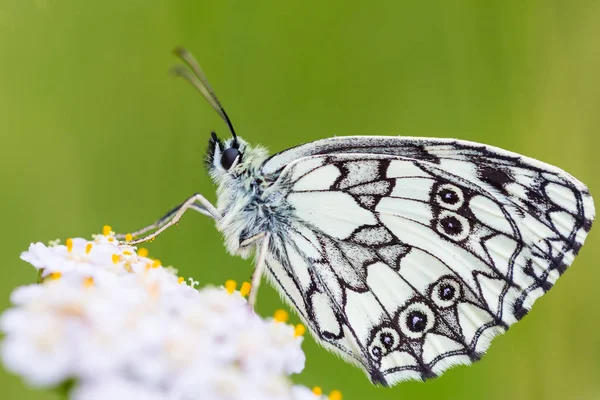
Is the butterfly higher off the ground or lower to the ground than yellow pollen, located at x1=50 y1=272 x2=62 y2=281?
higher

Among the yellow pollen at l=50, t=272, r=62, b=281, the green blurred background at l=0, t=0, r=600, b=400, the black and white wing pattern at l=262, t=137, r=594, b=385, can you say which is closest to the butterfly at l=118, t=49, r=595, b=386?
the black and white wing pattern at l=262, t=137, r=594, b=385

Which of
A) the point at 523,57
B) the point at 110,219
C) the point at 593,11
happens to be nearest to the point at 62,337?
the point at 110,219

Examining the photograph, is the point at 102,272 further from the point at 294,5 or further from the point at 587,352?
the point at 587,352

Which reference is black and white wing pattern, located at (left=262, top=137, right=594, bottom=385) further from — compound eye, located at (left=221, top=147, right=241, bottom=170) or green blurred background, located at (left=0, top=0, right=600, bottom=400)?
green blurred background, located at (left=0, top=0, right=600, bottom=400)

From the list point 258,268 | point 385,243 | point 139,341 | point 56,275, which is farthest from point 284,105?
point 139,341

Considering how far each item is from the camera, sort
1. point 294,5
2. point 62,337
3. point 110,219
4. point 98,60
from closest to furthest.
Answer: point 62,337 → point 110,219 → point 98,60 → point 294,5

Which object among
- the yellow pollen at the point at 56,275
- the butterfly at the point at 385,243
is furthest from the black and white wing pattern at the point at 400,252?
the yellow pollen at the point at 56,275

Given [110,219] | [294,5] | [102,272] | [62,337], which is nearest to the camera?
[62,337]

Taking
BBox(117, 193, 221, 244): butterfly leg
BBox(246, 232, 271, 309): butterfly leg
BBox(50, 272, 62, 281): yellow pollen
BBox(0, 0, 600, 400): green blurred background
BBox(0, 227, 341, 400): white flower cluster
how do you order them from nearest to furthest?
BBox(0, 227, 341, 400): white flower cluster < BBox(50, 272, 62, 281): yellow pollen < BBox(246, 232, 271, 309): butterfly leg < BBox(117, 193, 221, 244): butterfly leg < BBox(0, 0, 600, 400): green blurred background
